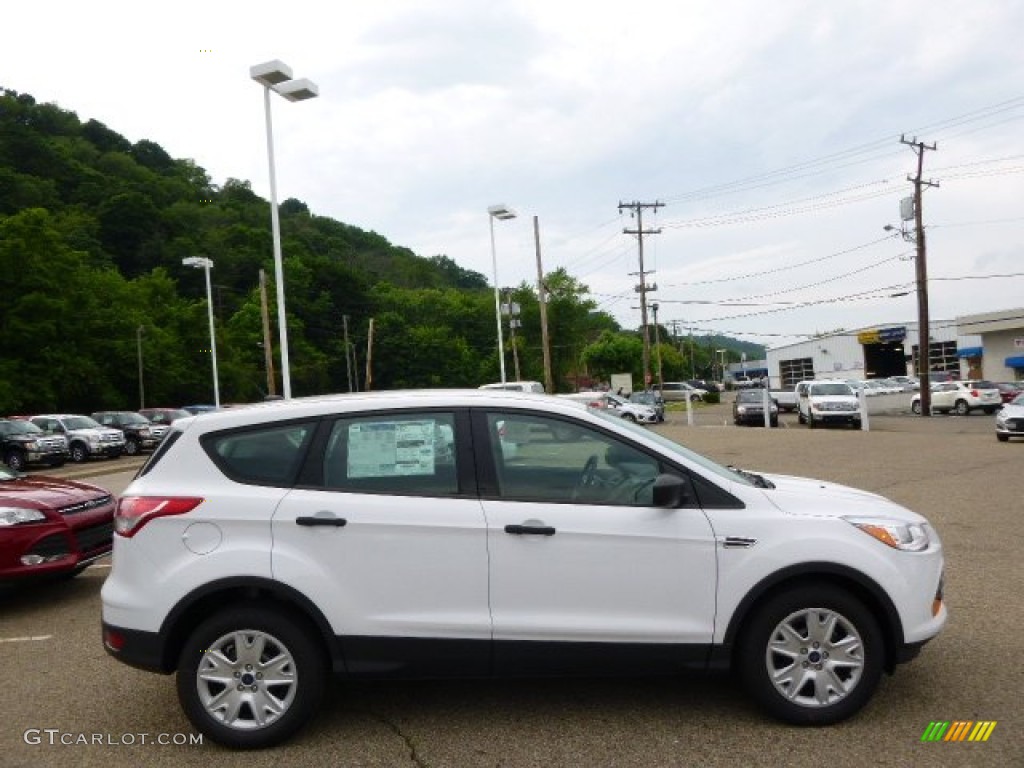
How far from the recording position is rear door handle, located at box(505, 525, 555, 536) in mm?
3877

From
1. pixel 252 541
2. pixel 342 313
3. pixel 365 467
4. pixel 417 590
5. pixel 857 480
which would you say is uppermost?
pixel 342 313

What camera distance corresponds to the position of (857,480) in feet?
41.7

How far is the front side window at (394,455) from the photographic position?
4.02 meters

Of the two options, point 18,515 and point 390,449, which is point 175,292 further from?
point 390,449

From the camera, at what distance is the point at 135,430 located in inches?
1255

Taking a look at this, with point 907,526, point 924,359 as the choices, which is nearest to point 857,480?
point 907,526

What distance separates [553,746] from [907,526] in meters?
2.03

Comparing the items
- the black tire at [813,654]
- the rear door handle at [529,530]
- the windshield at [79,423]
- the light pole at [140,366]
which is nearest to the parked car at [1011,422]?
the black tire at [813,654]

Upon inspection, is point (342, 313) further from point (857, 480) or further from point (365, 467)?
point (365, 467)

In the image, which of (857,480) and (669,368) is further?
(669,368)

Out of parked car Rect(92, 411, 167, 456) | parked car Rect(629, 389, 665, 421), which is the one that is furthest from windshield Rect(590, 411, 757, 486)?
parked car Rect(629, 389, 665, 421)

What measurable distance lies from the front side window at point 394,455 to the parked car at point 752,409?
1203 inches

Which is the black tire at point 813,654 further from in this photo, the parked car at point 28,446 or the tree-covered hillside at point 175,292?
the tree-covered hillside at point 175,292

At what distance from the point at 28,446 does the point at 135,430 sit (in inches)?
243
